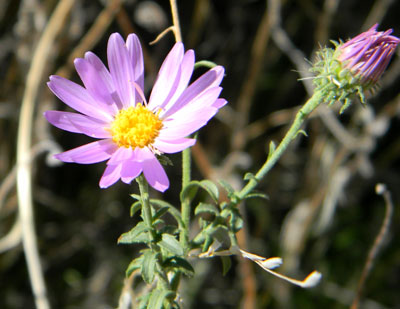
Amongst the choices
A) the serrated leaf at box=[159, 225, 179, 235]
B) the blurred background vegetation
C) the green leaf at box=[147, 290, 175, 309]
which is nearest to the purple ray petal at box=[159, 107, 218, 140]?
the serrated leaf at box=[159, 225, 179, 235]

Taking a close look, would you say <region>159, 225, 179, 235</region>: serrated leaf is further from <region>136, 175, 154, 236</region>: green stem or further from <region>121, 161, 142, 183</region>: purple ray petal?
<region>121, 161, 142, 183</region>: purple ray petal

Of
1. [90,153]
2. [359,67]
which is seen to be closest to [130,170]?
[90,153]

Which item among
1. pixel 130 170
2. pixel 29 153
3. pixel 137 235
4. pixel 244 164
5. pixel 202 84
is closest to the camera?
pixel 130 170

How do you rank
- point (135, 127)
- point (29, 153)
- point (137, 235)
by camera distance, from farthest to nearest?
point (29, 153)
point (135, 127)
point (137, 235)

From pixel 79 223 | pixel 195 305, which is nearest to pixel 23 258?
pixel 79 223

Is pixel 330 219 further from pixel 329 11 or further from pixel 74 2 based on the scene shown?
pixel 74 2

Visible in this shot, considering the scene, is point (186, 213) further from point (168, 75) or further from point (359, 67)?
point (359, 67)
